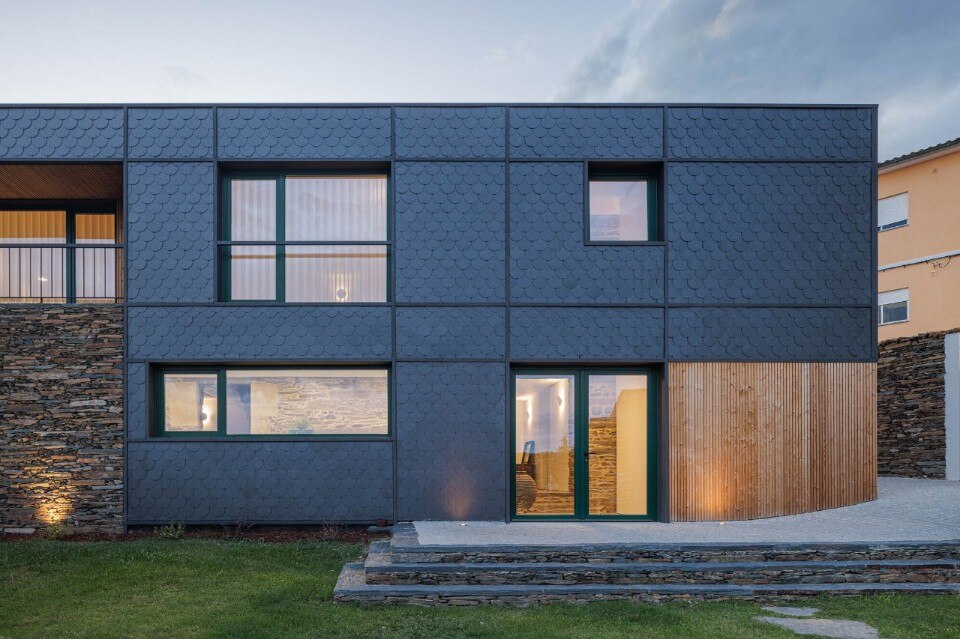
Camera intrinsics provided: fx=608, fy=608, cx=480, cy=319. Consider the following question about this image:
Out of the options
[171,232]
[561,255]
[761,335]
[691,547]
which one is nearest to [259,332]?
[171,232]

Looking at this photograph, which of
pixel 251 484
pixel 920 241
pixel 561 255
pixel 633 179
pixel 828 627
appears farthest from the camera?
pixel 920 241

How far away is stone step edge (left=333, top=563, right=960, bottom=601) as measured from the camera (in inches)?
239

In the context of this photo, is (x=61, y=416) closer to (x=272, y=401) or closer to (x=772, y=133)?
(x=272, y=401)

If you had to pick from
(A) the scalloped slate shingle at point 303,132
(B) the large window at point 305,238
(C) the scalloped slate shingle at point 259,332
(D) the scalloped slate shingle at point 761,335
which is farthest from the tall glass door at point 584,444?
(A) the scalloped slate shingle at point 303,132

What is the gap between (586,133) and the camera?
28.9 feet

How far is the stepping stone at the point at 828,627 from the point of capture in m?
5.18

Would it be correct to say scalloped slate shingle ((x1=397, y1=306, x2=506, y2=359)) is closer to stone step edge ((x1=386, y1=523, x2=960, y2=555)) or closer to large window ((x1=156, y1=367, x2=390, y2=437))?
large window ((x1=156, y1=367, x2=390, y2=437))

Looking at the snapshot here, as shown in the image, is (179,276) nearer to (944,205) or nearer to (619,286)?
(619,286)

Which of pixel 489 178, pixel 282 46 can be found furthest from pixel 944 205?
pixel 282 46

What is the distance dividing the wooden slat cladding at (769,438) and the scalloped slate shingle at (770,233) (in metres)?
1.08

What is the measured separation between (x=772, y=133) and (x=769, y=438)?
4380mm

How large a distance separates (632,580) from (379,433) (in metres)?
4.01

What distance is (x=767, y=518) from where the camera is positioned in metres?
8.47

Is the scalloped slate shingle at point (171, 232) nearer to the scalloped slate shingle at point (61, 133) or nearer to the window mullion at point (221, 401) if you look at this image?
the scalloped slate shingle at point (61, 133)
